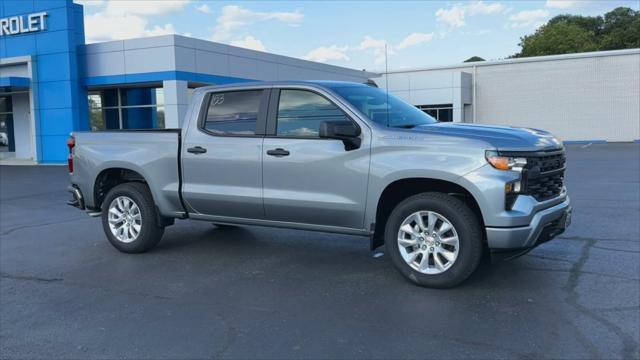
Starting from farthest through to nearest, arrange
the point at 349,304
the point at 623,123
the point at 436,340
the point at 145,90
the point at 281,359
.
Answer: the point at 623,123, the point at 145,90, the point at 349,304, the point at 436,340, the point at 281,359

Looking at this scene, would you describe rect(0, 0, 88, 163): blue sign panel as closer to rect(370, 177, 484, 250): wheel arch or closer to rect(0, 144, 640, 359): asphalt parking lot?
rect(0, 144, 640, 359): asphalt parking lot

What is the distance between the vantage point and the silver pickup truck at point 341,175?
507cm

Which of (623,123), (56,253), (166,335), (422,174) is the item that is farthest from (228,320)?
(623,123)

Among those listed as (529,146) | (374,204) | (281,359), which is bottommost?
(281,359)

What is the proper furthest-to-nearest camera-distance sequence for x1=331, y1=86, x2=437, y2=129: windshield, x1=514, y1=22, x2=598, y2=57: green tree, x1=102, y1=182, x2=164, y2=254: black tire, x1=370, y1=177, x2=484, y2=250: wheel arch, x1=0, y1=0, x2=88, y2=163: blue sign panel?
x1=514, y1=22, x2=598, y2=57: green tree, x1=0, y1=0, x2=88, y2=163: blue sign panel, x1=102, y1=182, x2=164, y2=254: black tire, x1=331, y1=86, x2=437, y2=129: windshield, x1=370, y1=177, x2=484, y2=250: wheel arch

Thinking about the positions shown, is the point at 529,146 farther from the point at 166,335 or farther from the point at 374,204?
the point at 166,335

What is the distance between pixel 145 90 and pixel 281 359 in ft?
80.7

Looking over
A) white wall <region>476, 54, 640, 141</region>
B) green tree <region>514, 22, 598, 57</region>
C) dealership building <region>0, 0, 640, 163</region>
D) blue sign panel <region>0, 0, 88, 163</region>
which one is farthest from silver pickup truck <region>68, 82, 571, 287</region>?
green tree <region>514, 22, 598, 57</region>

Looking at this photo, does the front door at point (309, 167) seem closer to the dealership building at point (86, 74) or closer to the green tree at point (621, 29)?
the dealership building at point (86, 74)

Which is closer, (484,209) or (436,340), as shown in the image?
(436,340)

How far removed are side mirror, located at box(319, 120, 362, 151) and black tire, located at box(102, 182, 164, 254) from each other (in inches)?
103

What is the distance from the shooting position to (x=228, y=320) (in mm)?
4645

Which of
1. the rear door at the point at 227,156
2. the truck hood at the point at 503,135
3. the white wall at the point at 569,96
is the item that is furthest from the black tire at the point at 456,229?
the white wall at the point at 569,96

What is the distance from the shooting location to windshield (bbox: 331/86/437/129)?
5.86 meters
